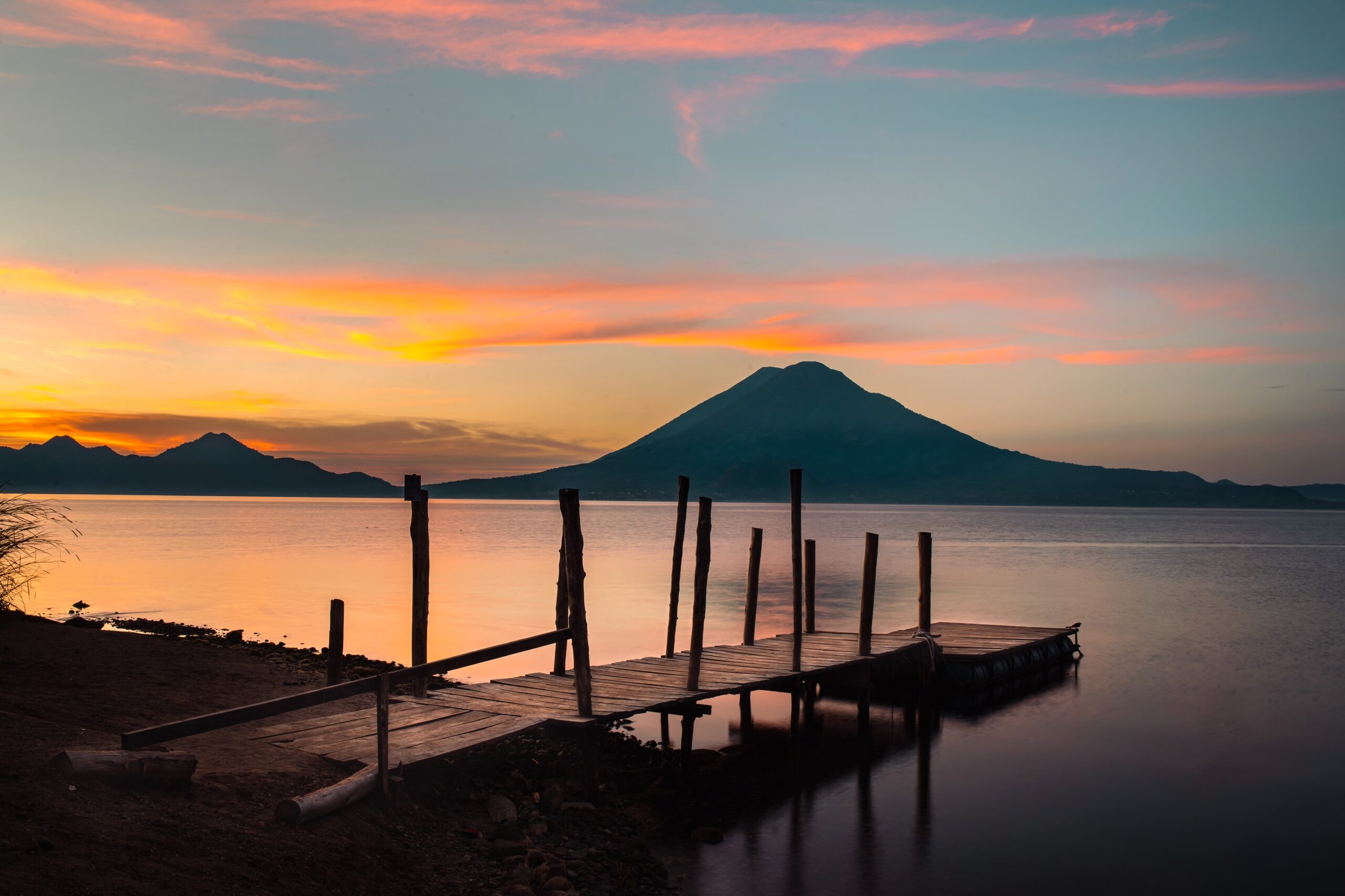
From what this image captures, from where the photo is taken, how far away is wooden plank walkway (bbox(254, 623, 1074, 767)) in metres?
10.6

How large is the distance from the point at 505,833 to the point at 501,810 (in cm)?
48

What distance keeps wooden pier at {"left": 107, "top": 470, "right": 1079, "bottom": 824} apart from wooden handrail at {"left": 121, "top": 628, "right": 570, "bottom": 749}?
19 mm

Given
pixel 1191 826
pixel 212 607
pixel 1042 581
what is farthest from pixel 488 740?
pixel 1042 581

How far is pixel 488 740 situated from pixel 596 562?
54290 mm

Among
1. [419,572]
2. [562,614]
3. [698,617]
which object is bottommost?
[562,614]

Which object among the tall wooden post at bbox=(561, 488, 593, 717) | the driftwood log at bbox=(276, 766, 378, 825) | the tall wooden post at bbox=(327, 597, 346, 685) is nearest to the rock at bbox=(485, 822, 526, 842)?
the driftwood log at bbox=(276, 766, 378, 825)

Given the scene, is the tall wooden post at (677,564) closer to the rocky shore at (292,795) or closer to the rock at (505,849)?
the rocky shore at (292,795)

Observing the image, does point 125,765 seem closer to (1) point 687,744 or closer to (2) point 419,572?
(2) point 419,572

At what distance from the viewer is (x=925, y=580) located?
2328cm

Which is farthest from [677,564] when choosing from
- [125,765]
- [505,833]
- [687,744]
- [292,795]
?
[125,765]

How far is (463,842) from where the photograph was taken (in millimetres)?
9797

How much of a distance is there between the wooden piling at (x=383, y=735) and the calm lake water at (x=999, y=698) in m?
3.67

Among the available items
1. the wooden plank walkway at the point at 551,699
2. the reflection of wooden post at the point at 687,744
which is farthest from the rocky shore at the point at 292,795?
the wooden plank walkway at the point at 551,699

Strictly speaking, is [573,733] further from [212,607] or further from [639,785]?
[212,607]
